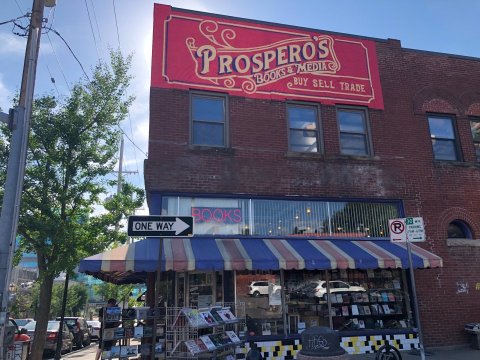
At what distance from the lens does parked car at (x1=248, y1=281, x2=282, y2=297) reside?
9875mm

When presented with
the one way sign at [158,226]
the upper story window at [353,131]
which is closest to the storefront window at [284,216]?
the upper story window at [353,131]

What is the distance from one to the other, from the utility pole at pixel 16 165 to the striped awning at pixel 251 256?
4.32ft

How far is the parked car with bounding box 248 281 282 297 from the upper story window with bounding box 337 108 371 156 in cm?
443

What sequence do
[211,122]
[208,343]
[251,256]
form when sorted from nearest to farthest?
[208,343] → [251,256] → [211,122]

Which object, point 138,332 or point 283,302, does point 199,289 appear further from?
point 138,332

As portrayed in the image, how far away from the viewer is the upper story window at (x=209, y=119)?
35.6ft

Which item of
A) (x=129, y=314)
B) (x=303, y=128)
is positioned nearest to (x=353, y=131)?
(x=303, y=128)

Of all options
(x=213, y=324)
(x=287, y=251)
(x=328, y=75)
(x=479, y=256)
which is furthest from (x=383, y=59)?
(x=213, y=324)

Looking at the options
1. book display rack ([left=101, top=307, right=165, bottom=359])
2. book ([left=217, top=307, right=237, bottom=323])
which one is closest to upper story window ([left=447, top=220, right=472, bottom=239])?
book ([left=217, top=307, right=237, bottom=323])

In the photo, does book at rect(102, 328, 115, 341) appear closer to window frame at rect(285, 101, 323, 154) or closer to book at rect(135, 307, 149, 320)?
book at rect(135, 307, 149, 320)

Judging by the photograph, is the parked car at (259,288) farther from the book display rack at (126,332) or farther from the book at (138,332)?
the book at (138,332)

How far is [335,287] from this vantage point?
1047cm

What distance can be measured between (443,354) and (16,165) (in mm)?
10768

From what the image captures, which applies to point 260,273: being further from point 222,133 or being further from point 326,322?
point 222,133
